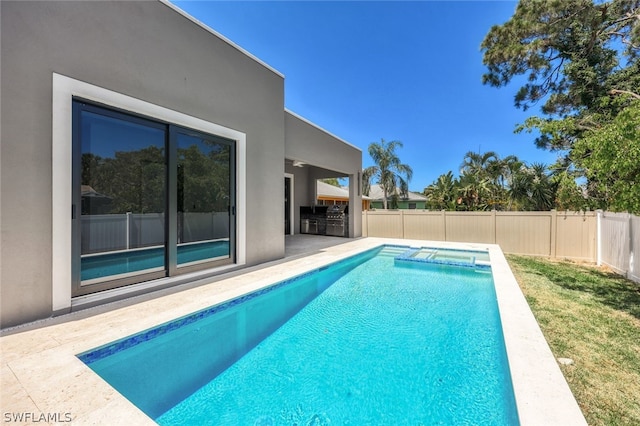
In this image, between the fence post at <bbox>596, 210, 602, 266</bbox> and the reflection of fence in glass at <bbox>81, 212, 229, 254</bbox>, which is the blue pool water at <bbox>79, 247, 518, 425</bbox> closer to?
the reflection of fence in glass at <bbox>81, 212, 229, 254</bbox>

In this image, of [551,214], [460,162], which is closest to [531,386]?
[551,214]

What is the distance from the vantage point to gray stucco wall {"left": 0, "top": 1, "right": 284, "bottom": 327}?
136 inches

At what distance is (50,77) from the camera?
3.76m

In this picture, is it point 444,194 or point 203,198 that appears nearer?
point 203,198

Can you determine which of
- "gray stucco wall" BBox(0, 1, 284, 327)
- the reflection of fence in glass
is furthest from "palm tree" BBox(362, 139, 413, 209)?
the reflection of fence in glass

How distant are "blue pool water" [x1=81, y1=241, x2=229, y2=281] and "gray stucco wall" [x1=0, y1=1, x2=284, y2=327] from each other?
82 centimetres

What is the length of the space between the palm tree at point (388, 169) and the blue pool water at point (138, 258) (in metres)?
21.4

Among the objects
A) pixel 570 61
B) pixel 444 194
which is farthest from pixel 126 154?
pixel 444 194

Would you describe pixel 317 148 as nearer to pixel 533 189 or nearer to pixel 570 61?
pixel 570 61

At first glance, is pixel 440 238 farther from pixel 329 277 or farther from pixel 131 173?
pixel 131 173

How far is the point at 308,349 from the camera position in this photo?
3590 mm

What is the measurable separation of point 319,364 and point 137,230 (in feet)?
14.4

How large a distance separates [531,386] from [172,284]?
5522mm

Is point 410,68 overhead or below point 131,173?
overhead
